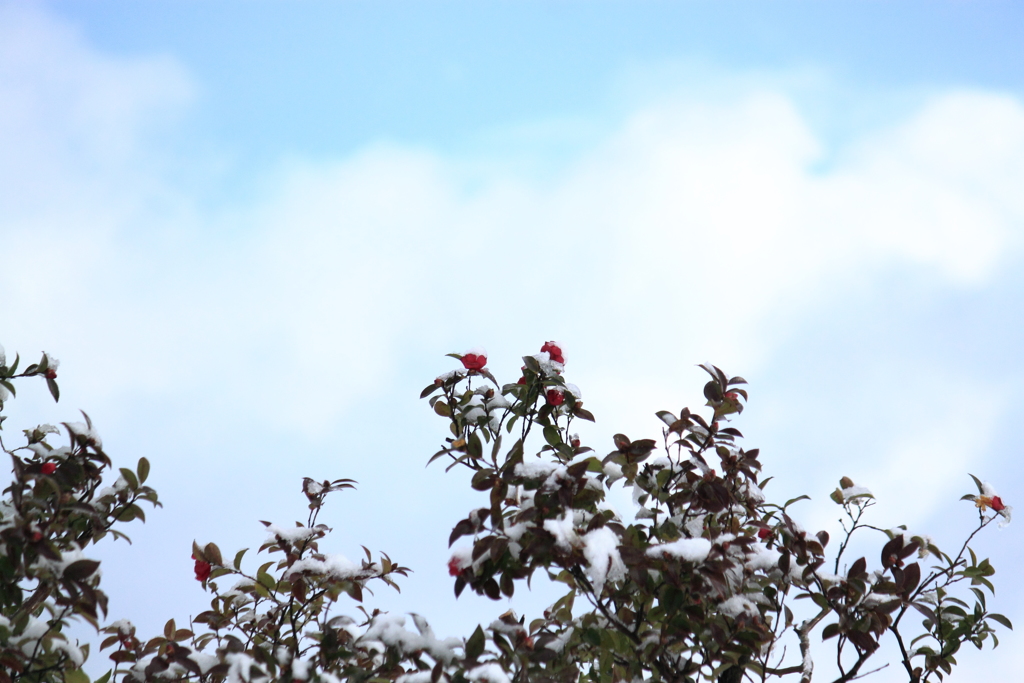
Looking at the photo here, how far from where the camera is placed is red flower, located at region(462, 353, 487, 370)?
329 centimetres

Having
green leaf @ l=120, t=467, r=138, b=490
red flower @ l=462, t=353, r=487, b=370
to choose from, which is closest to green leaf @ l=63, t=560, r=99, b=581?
green leaf @ l=120, t=467, r=138, b=490

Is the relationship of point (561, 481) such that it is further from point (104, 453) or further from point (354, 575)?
point (104, 453)

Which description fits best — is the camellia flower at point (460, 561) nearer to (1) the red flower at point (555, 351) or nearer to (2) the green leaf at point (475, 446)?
(2) the green leaf at point (475, 446)

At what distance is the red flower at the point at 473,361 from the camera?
3.29 m

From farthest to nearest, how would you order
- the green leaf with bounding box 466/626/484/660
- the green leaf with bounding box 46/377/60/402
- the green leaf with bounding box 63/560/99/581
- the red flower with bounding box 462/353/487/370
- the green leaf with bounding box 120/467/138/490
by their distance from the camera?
the green leaf with bounding box 46/377/60/402 → the red flower with bounding box 462/353/487/370 → the green leaf with bounding box 120/467/138/490 → the green leaf with bounding box 466/626/484/660 → the green leaf with bounding box 63/560/99/581

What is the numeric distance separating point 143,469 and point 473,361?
131 cm

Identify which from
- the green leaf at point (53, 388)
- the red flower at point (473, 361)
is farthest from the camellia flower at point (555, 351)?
the green leaf at point (53, 388)

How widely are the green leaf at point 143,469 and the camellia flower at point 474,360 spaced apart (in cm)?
126

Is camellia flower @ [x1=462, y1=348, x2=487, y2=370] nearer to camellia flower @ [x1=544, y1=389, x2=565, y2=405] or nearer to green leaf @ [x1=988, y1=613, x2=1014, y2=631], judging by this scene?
camellia flower @ [x1=544, y1=389, x2=565, y2=405]

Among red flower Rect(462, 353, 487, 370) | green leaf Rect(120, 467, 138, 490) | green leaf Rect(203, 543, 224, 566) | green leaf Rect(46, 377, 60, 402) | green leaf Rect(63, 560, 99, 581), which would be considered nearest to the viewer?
green leaf Rect(63, 560, 99, 581)

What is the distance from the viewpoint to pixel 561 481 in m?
2.61

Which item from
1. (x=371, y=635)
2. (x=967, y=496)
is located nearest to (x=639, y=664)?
(x=371, y=635)

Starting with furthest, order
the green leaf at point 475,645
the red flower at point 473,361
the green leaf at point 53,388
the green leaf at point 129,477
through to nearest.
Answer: the green leaf at point 53,388 → the red flower at point 473,361 → the green leaf at point 129,477 → the green leaf at point 475,645

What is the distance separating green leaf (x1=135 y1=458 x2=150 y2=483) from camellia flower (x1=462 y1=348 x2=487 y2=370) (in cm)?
126
